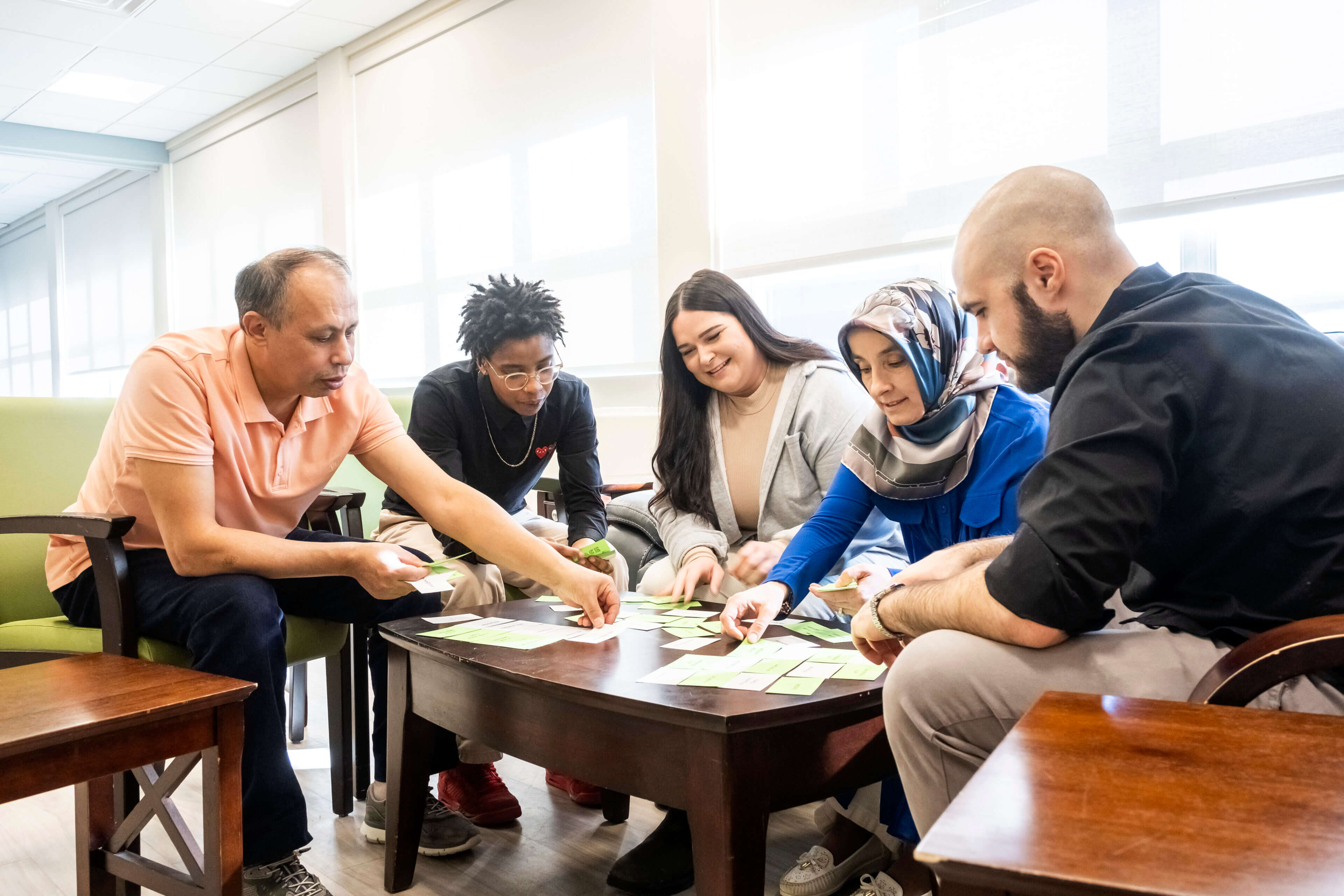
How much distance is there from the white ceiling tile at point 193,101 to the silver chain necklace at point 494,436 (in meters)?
5.06

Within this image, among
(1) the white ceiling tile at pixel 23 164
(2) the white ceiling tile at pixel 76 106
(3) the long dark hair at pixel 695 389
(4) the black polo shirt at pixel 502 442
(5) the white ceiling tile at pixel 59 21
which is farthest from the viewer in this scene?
(1) the white ceiling tile at pixel 23 164

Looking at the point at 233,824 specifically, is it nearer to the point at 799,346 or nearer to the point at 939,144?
the point at 799,346

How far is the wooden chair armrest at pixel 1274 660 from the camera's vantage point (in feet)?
2.99

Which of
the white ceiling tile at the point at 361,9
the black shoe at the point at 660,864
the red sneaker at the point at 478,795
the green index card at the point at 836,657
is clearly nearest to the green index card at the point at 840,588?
the green index card at the point at 836,657

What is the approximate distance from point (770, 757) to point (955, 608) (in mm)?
312

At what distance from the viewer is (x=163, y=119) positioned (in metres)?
7.00

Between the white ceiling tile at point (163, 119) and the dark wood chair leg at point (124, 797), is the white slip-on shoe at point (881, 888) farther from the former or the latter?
the white ceiling tile at point (163, 119)

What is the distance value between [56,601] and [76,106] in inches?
222

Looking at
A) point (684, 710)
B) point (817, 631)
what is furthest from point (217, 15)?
point (684, 710)

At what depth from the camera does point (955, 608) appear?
1130 mm

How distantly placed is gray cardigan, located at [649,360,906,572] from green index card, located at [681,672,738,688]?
0.90m

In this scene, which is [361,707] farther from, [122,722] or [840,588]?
[840,588]

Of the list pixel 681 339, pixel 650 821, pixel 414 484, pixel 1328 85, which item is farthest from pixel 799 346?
pixel 1328 85

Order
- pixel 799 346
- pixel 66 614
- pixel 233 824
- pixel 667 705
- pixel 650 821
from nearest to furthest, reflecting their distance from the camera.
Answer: pixel 667 705
pixel 233 824
pixel 66 614
pixel 650 821
pixel 799 346
